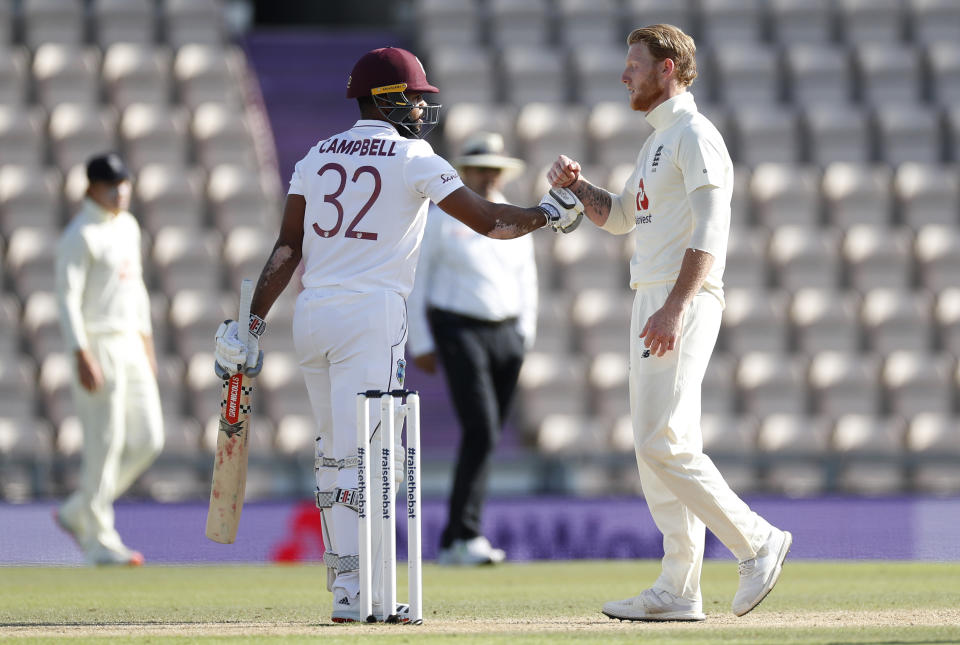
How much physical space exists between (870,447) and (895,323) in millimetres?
1093

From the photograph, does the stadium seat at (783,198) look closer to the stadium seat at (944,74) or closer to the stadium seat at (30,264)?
the stadium seat at (944,74)

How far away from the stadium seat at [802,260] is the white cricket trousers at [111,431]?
5.12m

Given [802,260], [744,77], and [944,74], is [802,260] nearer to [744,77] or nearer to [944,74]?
[744,77]

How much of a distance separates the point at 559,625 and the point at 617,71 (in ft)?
27.3

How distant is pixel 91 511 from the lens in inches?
302

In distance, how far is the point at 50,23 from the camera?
12.3 m

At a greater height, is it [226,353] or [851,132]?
[851,132]

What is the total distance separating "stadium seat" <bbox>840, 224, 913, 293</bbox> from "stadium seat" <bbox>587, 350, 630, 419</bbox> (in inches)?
78.6

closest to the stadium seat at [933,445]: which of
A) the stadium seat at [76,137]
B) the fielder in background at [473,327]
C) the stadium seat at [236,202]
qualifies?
the fielder in background at [473,327]

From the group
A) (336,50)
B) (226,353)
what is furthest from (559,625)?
(336,50)

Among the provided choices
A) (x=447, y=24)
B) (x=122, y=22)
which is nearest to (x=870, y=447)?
(x=447, y=24)

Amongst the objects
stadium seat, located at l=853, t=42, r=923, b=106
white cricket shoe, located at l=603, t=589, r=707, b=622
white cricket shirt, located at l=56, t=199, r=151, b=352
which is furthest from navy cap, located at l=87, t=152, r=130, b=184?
stadium seat, located at l=853, t=42, r=923, b=106

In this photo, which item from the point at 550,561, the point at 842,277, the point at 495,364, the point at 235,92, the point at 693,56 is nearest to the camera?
the point at 693,56

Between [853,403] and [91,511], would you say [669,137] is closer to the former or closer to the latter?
[91,511]
